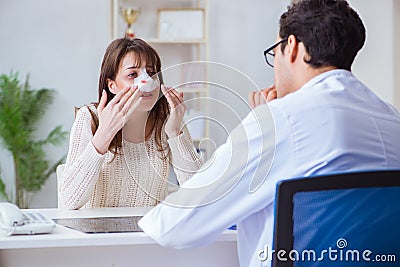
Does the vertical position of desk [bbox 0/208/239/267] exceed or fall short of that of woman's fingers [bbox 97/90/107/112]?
it falls short

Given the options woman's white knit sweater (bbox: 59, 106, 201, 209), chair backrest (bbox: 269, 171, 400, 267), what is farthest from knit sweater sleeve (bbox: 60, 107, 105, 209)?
chair backrest (bbox: 269, 171, 400, 267)

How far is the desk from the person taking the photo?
1743mm

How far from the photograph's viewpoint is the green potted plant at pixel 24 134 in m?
4.68

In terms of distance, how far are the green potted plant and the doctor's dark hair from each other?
10.9 feet

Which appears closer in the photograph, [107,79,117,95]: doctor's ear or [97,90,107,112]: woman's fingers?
[97,90,107,112]: woman's fingers

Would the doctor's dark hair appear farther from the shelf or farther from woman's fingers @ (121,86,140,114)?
the shelf

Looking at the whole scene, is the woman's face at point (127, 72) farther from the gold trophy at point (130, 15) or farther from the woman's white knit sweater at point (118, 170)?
the gold trophy at point (130, 15)

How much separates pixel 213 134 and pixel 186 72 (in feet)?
0.64

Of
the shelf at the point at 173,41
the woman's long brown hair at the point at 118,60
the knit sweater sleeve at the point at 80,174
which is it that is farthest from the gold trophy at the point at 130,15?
the knit sweater sleeve at the point at 80,174

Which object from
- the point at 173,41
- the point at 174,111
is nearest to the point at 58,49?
the point at 173,41

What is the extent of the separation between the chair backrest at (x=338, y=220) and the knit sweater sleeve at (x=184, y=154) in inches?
33.6

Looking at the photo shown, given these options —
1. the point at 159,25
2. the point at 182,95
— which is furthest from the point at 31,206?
the point at 182,95

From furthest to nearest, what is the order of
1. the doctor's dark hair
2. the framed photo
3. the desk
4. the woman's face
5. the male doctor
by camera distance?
the framed photo < the woman's face < the desk < the doctor's dark hair < the male doctor

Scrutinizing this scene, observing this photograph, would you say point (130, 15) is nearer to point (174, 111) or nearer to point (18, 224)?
point (174, 111)
